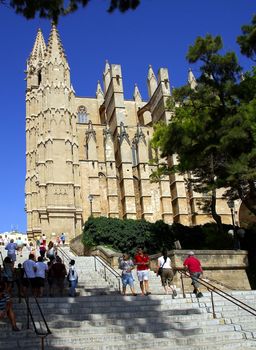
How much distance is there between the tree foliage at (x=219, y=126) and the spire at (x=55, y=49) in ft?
78.4

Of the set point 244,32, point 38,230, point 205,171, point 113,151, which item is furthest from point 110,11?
point 113,151

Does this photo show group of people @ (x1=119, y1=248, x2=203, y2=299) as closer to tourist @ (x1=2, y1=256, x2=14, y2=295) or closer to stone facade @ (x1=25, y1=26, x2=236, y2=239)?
tourist @ (x1=2, y1=256, x2=14, y2=295)

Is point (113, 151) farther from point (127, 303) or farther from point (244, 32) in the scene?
point (127, 303)

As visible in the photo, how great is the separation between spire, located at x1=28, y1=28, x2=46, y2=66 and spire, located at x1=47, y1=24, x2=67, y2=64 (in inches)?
171

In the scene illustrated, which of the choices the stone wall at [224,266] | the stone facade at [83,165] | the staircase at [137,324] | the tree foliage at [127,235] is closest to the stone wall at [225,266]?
the stone wall at [224,266]

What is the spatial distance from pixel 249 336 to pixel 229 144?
26.7ft

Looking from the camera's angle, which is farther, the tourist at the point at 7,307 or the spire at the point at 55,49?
the spire at the point at 55,49

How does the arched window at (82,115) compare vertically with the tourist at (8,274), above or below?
above

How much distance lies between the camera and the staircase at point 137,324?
8367mm

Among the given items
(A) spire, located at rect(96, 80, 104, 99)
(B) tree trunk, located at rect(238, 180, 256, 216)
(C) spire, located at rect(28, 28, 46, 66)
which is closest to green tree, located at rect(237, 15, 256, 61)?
(B) tree trunk, located at rect(238, 180, 256, 216)

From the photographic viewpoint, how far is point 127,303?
11.4m

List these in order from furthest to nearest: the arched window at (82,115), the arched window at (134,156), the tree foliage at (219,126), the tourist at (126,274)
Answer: the arched window at (82,115) → the arched window at (134,156) → the tree foliage at (219,126) → the tourist at (126,274)

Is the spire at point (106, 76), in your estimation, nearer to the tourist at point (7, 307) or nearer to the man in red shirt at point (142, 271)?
the man in red shirt at point (142, 271)

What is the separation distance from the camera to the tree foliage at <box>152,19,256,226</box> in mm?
16078
